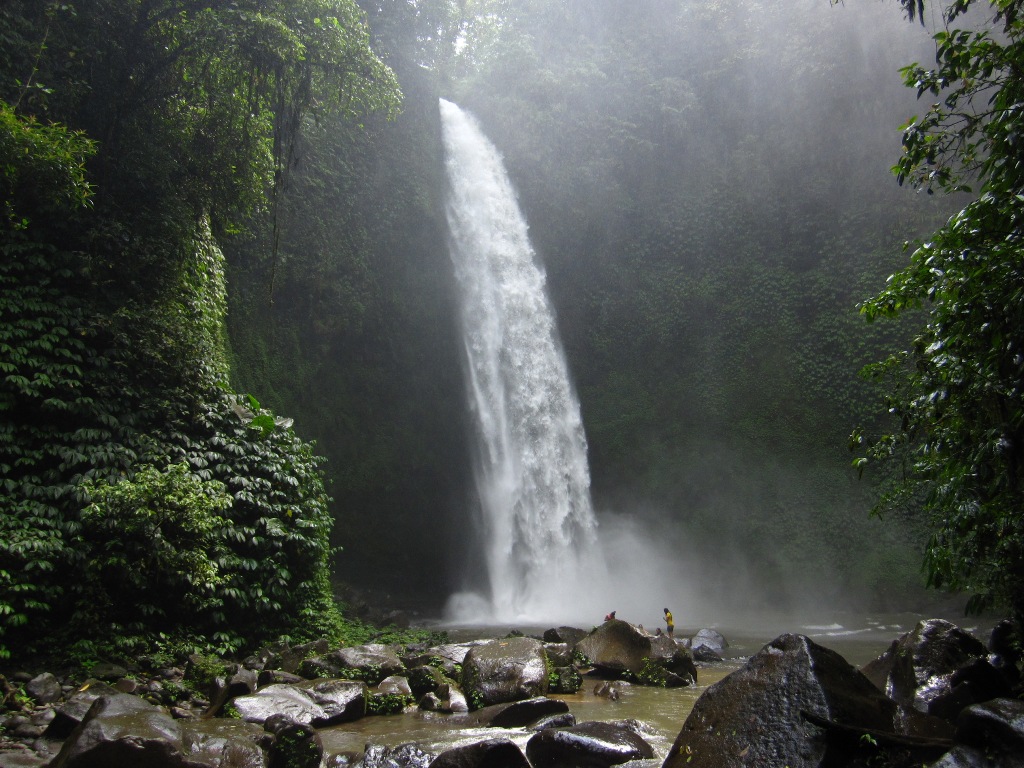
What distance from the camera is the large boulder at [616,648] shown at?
737 cm

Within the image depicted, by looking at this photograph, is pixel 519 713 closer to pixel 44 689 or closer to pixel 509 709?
pixel 509 709

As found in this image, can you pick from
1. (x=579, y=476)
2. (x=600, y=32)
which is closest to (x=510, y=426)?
(x=579, y=476)

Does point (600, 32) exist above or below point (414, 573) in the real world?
above

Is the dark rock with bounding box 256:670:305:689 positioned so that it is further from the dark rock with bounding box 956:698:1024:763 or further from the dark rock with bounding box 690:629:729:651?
the dark rock with bounding box 690:629:729:651

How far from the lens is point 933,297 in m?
3.83

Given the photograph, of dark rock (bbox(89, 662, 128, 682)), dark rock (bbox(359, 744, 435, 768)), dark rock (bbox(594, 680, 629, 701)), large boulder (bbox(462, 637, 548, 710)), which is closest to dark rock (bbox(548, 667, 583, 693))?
dark rock (bbox(594, 680, 629, 701))

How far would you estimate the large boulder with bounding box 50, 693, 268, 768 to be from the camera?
3510 mm

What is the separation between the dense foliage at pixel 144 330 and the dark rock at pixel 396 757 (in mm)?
3156

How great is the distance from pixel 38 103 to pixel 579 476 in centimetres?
1252

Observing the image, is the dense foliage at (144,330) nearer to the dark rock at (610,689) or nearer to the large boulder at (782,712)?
the dark rock at (610,689)

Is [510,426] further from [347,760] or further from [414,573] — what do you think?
[347,760]

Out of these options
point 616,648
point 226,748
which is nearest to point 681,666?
point 616,648

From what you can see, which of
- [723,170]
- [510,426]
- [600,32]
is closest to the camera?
[510,426]

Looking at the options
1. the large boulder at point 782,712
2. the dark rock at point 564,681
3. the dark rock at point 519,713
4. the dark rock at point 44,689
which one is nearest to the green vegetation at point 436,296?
the dark rock at point 44,689
